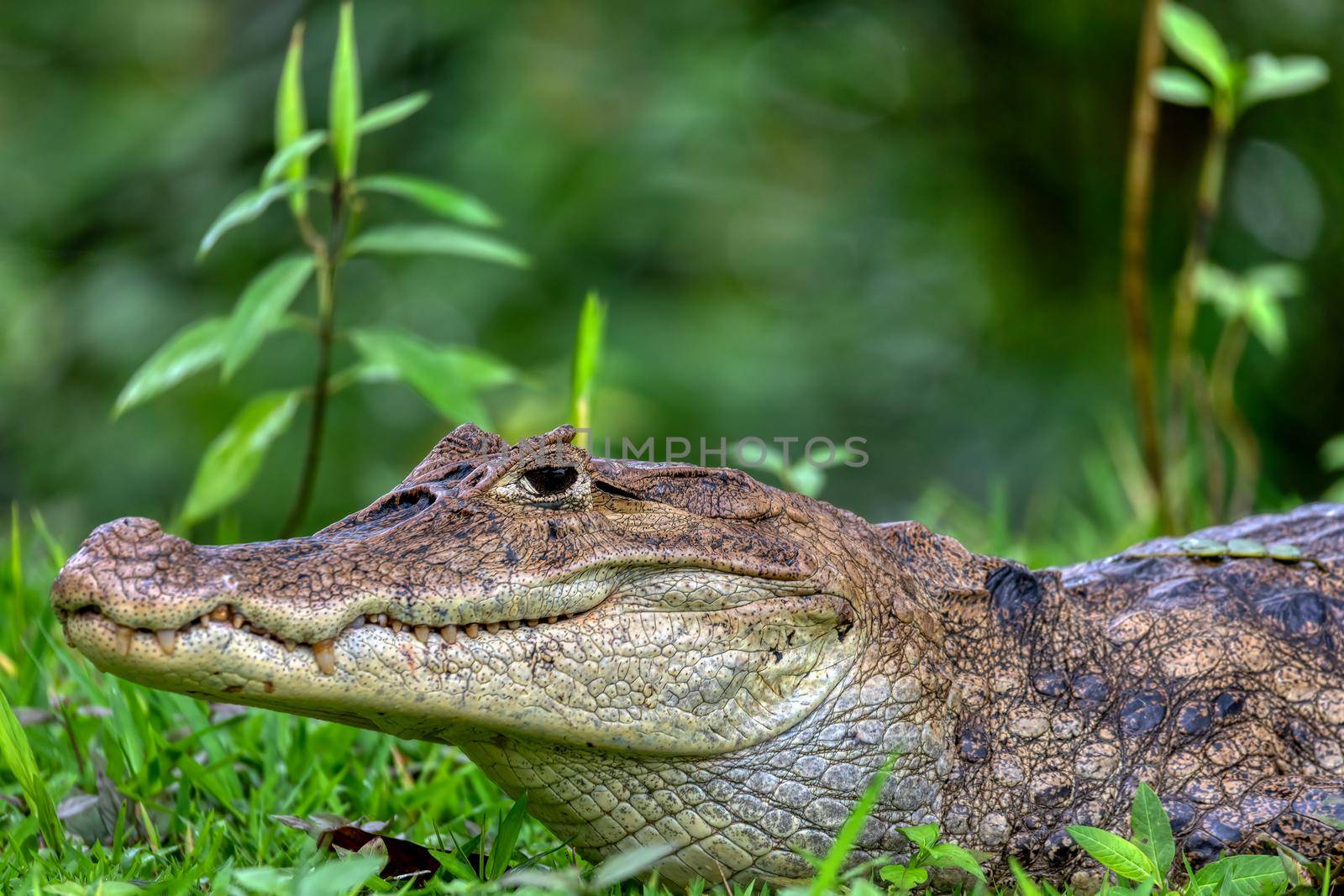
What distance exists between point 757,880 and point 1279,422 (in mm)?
4983

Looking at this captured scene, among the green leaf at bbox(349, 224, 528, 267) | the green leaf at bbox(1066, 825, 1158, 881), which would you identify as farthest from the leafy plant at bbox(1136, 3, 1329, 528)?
the green leaf at bbox(1066, 825, 1158, 881)

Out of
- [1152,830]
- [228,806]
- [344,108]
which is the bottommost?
[228,806]

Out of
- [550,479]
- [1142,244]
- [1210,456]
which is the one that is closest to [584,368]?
[550,479]

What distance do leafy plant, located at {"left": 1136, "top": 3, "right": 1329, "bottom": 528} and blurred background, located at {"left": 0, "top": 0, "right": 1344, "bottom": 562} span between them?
0.98 m

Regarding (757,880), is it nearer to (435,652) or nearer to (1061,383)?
(435,652)

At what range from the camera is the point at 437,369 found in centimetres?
337

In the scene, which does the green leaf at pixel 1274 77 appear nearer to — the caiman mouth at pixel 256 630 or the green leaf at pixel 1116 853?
the green leaf at pixel 1116 853

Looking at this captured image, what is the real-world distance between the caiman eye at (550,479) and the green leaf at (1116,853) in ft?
3.30

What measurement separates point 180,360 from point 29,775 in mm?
1265

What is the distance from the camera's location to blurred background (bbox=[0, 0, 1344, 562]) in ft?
20.5

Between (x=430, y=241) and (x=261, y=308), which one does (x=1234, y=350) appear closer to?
(x=430, y=241)

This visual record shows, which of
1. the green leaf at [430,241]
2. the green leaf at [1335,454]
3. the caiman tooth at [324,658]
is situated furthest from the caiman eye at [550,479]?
the green leaf at [1335,454]

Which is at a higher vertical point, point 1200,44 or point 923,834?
point 1200,44

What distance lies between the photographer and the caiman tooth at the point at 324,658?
1.95 m
